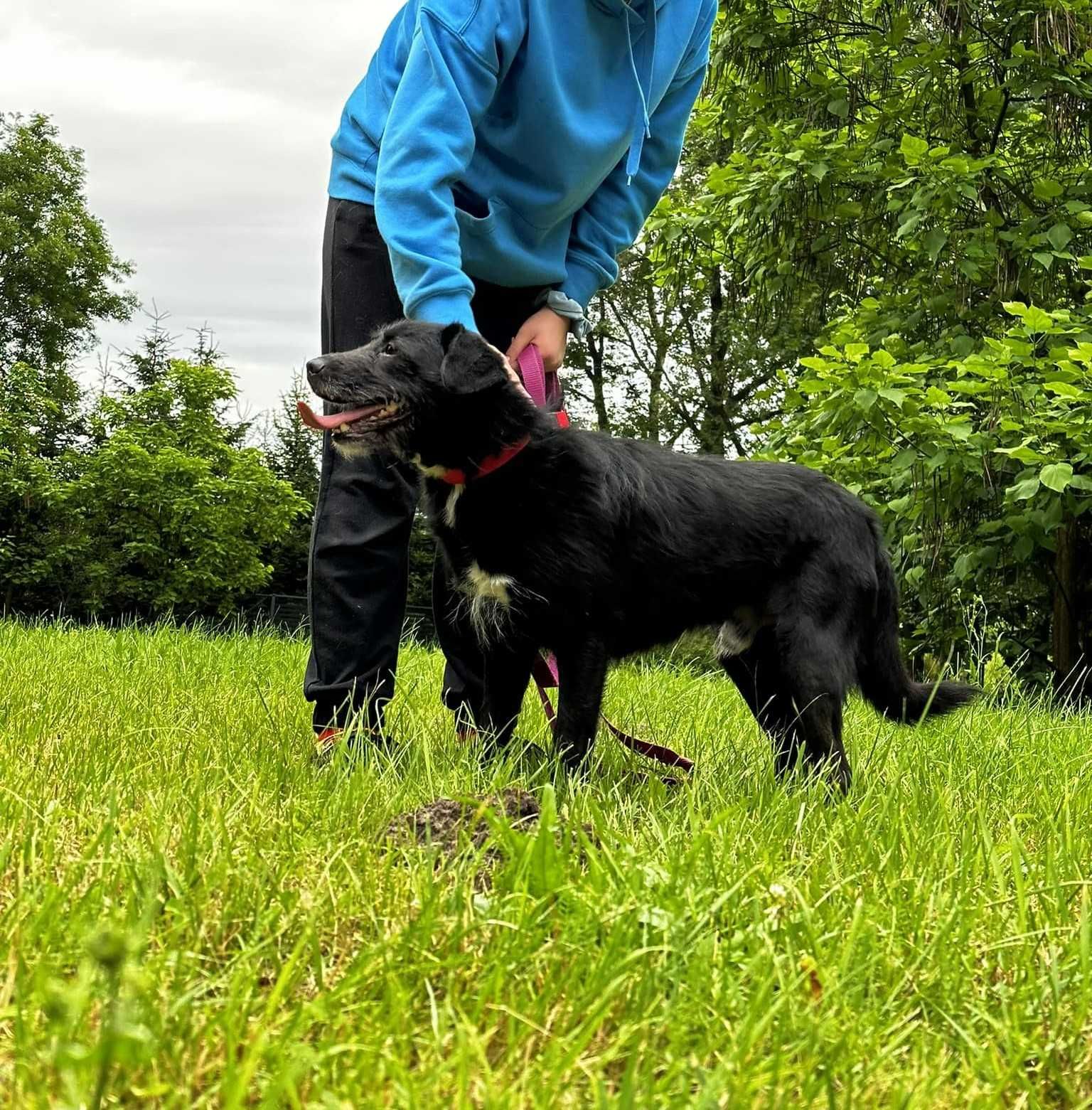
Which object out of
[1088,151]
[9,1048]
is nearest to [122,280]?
[1088,151]

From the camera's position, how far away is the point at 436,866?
2064 millimetres

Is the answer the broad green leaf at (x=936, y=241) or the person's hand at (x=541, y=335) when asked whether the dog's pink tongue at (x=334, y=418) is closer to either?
the person's hand at (x=541, y=335)

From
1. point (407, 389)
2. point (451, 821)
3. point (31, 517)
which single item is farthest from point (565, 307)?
point (31, 517)

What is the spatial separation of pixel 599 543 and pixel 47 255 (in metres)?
37.4

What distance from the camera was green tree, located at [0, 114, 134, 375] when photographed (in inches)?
1404

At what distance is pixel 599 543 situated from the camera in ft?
11.2

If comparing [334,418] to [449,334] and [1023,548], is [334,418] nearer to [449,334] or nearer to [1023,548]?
Result: [449,334]

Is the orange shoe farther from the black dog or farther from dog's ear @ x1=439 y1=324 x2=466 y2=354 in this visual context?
dog's ear @ x1=439 y1=324 x2=466 y2=354

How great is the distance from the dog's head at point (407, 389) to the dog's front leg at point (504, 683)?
0.66 meters

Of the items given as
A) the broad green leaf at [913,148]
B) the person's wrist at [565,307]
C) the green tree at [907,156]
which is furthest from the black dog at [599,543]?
the green tree at [907,156]

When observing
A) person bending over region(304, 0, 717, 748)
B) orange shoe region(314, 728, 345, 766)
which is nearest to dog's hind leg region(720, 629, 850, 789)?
person bending over region(304, 0, 717, 748)

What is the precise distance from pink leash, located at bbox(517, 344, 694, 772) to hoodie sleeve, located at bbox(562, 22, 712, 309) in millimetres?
372

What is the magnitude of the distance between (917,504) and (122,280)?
124ft

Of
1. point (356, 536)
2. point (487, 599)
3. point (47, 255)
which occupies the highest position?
point (47, 255)
